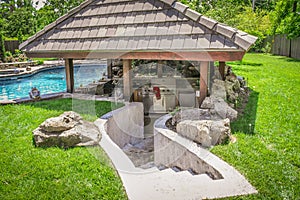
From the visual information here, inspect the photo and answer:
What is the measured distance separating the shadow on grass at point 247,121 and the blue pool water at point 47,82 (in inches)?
356

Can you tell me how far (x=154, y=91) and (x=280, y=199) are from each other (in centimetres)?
662

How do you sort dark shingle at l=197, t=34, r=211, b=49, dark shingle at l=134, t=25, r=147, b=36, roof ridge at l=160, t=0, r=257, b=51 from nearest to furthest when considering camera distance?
roof ridge at l=160, t=0, r=257, b=51 → dark shingle at l=197, t=34, r=211, b=49 → dark shingle at l=134, t=25, r=147, b=36

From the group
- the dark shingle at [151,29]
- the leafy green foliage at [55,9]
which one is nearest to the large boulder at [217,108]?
the dark shingle at [151,29]

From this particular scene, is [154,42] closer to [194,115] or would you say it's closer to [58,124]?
[194,115]

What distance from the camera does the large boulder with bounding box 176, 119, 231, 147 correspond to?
221 inches

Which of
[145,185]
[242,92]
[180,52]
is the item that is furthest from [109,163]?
[242,92]

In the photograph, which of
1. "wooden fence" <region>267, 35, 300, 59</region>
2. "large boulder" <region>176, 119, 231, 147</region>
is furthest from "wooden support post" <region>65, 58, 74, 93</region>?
"wooden fence" <region>267, 35, 300, 59</region>

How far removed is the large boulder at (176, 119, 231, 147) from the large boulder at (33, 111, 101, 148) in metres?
2.09

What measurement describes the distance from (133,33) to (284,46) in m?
22.3

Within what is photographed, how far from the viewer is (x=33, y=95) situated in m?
9.25

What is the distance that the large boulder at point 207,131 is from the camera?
5609mm

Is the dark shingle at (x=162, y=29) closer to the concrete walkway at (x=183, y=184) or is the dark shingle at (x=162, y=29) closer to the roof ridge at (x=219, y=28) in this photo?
the roof ridge at (x=219, y=28)

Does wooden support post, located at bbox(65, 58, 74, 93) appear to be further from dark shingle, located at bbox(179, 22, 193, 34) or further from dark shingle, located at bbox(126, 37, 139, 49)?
dark shingle, located at bbox(179, 22, 193, 34)

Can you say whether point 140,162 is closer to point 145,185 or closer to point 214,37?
point 145,185
